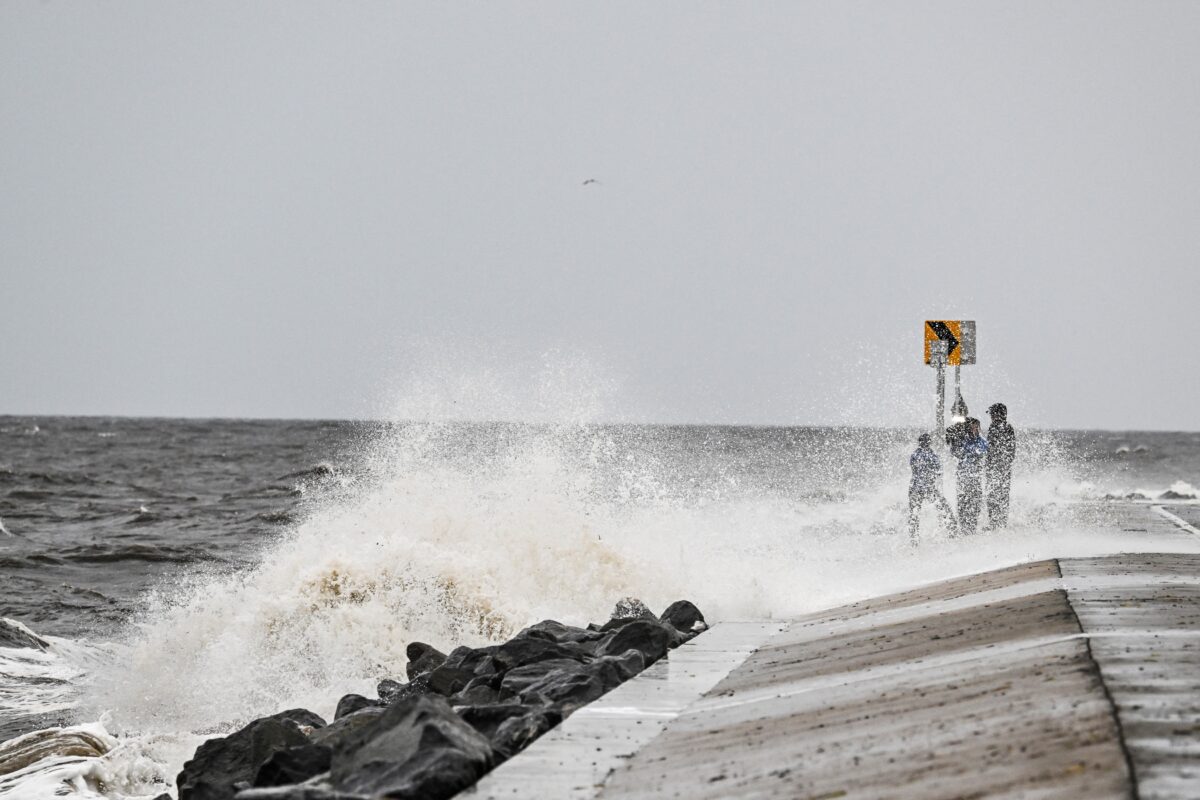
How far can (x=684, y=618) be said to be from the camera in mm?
9883

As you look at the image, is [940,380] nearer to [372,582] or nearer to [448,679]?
[372,582]

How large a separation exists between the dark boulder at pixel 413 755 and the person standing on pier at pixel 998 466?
41.1 feet

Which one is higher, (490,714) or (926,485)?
(926,485)

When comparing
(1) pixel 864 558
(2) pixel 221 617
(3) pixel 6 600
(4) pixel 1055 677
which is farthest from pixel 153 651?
(4) pixel 1055 677

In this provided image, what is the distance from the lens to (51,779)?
836 cm

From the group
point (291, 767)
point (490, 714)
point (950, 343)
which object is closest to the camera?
point (291, 767)

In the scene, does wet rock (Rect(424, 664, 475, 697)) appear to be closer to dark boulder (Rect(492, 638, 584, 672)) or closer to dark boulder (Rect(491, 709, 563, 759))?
dark boulder (Rect(492, 638, 584, 672))

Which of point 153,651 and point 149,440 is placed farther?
point 149,440

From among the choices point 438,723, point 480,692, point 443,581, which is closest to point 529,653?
point 480,692

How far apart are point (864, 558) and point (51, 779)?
956 centimetres

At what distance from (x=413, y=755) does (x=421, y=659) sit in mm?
5382

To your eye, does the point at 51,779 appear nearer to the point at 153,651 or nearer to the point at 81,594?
the point at 153,651

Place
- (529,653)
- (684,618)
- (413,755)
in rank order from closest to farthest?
(413,755), (529,653), (684,618)

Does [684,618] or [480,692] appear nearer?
[480,692]
